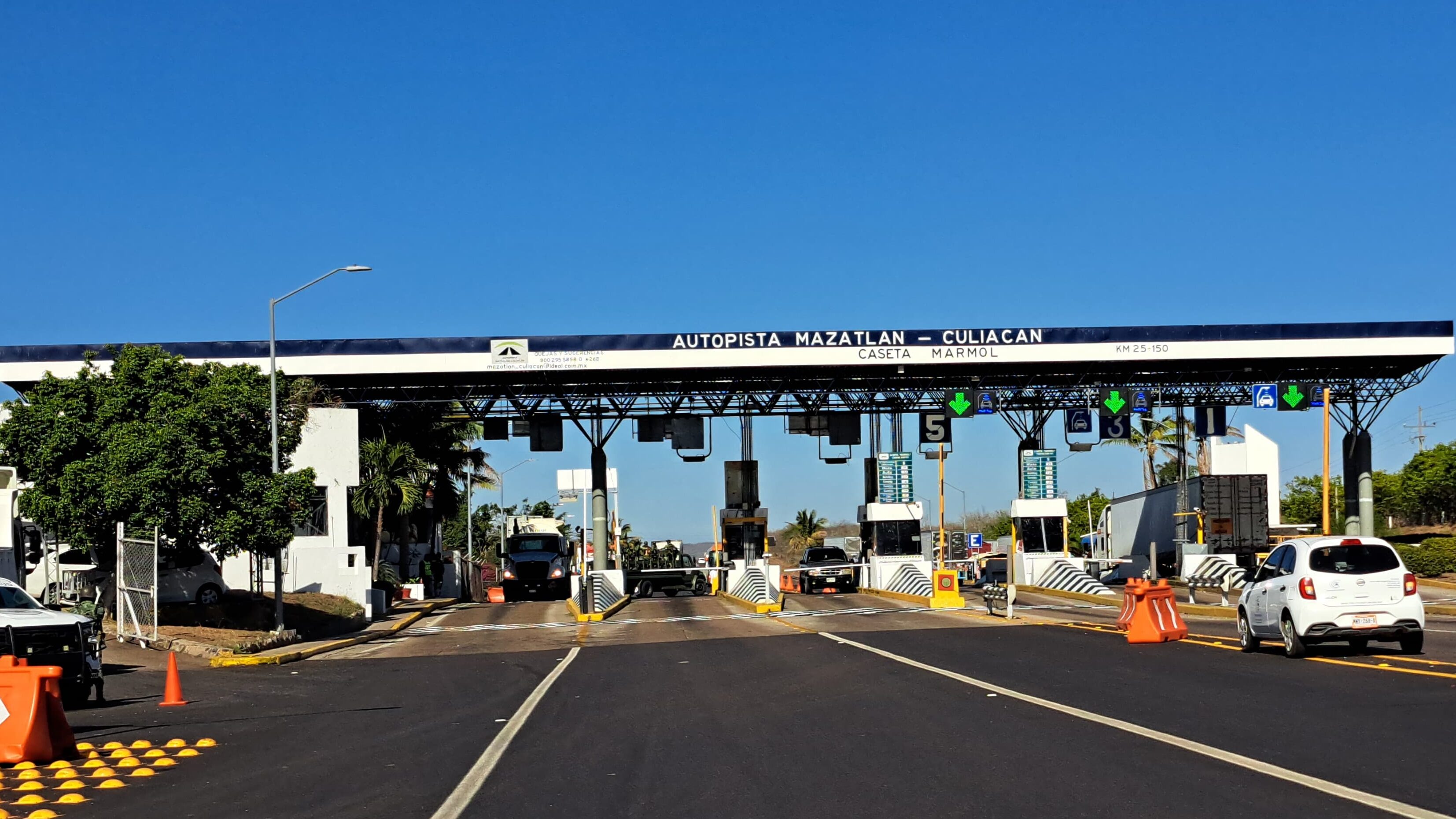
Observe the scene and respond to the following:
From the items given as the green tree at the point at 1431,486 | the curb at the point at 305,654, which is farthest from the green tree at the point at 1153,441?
the curb at the point at 305,654

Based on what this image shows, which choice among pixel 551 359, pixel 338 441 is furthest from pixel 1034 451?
pixel 338 441

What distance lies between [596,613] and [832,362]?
610 inches

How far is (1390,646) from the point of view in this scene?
793 inches

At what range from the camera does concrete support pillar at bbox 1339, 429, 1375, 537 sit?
52375 millimetres

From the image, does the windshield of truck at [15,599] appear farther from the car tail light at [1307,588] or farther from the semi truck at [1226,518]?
the semi truck at [1226,518]

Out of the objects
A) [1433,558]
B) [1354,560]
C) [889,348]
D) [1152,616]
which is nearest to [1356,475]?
[1433,558]

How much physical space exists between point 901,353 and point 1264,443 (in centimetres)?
1284

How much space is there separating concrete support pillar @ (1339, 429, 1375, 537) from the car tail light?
37.7 meters

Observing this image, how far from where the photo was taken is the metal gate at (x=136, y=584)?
26.3 m

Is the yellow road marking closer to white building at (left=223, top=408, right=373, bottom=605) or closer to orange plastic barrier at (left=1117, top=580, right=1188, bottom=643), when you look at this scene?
orange plastic barrier at (left=1117, top=580, right=1188, bottom=643)

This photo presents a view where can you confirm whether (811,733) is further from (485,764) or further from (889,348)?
(889,348)

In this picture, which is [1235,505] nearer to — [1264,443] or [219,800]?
[1264,443]

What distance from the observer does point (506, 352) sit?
5041 cm

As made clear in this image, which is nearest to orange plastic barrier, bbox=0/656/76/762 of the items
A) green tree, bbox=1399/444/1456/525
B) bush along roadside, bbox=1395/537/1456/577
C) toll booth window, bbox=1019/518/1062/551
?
bush along roadside, bbox=1395/537/1456/577
